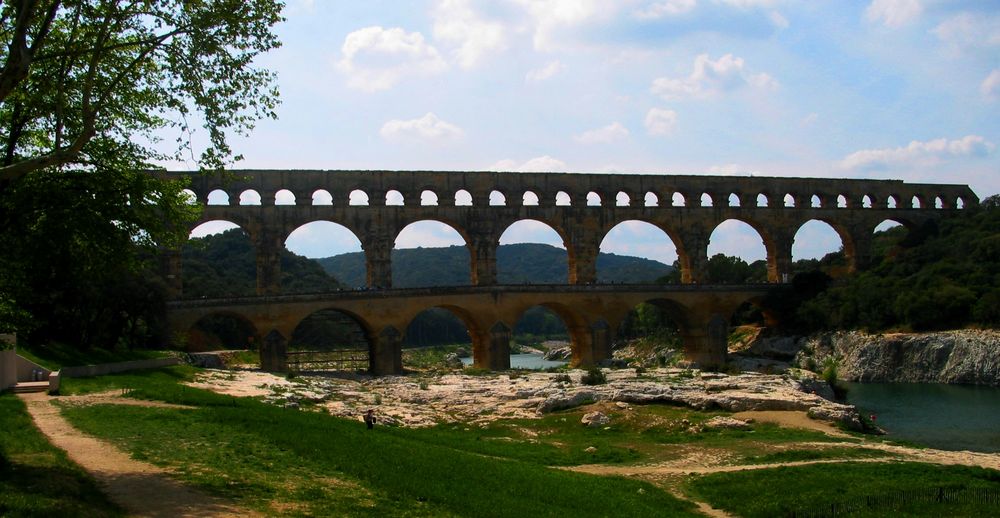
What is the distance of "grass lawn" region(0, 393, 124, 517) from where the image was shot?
1012 cm

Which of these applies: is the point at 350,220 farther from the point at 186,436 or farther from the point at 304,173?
the point at 186,436

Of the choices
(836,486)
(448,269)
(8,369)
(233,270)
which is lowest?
(836,486)

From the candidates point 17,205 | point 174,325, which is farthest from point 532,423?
point 174,325

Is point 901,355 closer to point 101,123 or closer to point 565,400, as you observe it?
point 565,400

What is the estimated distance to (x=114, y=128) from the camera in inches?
644

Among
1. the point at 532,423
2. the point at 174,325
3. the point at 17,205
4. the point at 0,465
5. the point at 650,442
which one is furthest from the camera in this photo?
the point at 174,325

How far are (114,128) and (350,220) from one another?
108ft

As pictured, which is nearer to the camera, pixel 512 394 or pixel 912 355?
pixel 512 394

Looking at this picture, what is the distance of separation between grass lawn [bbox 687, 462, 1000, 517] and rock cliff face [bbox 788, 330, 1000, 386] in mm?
28838

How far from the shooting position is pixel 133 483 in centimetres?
→ 1232

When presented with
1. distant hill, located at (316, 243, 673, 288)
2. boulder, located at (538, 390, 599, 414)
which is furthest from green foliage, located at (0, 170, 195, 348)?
distant hill, located at (316, 243, 673, 288)

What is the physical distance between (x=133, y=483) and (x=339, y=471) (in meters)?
3.30

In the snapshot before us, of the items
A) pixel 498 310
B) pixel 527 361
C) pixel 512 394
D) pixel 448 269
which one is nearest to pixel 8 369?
pixel 512 394

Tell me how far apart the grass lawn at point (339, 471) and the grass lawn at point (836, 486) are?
3.66ft
